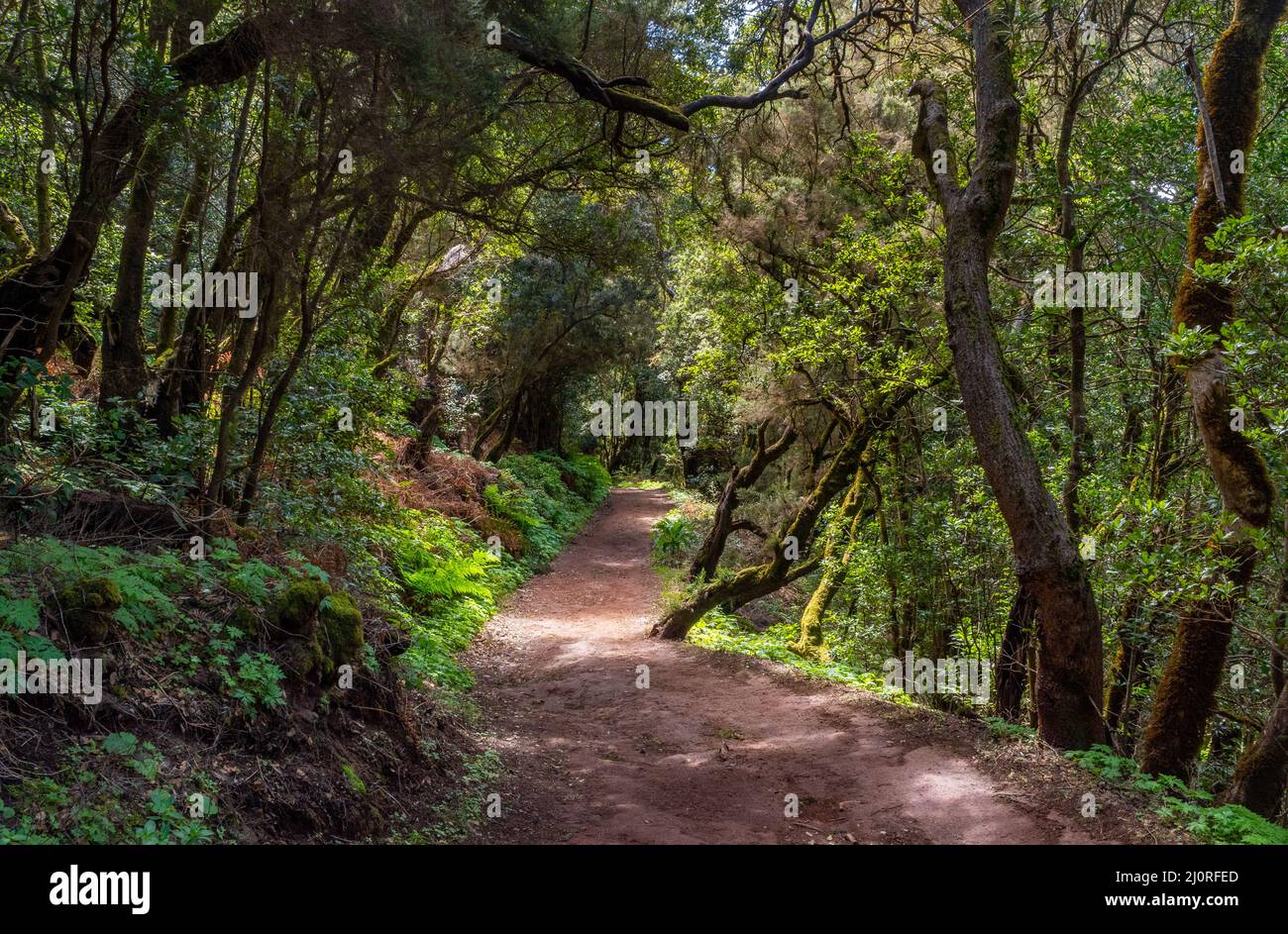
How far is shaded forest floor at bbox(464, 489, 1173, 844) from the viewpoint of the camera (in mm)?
5676

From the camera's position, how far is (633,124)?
9297 mm

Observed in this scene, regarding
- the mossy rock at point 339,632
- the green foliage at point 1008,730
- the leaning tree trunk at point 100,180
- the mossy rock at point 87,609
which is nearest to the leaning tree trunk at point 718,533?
the green foliage at point 1008,730

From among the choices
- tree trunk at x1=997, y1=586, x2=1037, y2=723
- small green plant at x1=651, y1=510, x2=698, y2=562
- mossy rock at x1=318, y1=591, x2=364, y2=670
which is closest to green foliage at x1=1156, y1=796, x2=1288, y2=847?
tree trunk at x1=997, y1=586, x2=1037, y2=723

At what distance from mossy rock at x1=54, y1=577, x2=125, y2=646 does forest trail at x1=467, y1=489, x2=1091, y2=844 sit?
2.72 meters

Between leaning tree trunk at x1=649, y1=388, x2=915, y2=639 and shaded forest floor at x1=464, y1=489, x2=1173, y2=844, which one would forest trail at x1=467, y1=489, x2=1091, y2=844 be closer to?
shaded forest floor at x1=464, y1=489, x2=1173, y2=844

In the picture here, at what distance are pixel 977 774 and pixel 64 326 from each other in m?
9.38

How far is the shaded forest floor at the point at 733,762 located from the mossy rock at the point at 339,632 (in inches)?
63.1

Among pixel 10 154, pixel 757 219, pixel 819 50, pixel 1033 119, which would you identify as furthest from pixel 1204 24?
pixel 10 154

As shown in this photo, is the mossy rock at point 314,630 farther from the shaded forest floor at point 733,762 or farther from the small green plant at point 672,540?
the small green plant at point 672,540

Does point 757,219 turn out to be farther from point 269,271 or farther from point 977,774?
point 977,774

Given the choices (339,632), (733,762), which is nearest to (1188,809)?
(733,762)

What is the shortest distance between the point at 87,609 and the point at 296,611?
4.34ft

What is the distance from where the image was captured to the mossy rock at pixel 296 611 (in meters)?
5.44

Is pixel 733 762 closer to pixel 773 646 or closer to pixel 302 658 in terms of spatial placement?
pixel 302 658
